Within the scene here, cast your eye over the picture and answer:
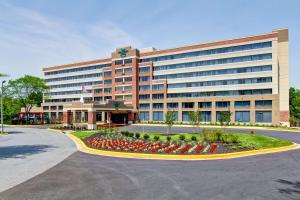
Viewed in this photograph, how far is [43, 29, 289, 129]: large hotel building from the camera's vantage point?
58.3 m

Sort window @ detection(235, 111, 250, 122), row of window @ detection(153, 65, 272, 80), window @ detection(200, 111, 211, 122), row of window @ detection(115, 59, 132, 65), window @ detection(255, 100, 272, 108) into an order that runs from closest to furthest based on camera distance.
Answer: window @ detection(255, 100, 272, 108), row of window @ detection(153, 65, 272, 80), window @ detection(235, 111, 250, 122), window @ detection(200, 111, 211, 122), row of window @ detection(115, 59, 132, 65)

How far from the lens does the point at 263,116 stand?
2317 inches

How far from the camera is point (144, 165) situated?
55.6 ft

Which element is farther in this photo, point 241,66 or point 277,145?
point 241,66

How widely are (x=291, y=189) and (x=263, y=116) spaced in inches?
2041

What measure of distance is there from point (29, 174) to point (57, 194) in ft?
15.7

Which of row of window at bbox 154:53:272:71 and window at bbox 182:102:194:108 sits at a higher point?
row of window at bbox 154:53:272:71

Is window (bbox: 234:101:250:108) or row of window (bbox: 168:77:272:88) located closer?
row of window (bbox: 168:77:272:88)

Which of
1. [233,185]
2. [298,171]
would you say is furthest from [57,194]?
[298,171]

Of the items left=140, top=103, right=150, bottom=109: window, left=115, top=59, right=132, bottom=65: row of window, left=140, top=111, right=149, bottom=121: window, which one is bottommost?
left=140, top=111, right=149, bottom=121: window

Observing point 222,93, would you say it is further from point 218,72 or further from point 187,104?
point 187,104

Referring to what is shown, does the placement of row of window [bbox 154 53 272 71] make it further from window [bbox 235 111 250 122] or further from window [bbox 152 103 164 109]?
window [bbox 235 111 250 122]

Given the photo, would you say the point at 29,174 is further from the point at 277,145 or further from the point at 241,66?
the point at 241,66

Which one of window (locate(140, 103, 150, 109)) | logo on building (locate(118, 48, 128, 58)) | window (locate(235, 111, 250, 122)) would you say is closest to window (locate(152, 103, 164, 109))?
window (locate(140, 103, 150, 109))
